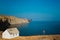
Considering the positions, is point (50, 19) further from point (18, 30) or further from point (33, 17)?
point (18, 30)

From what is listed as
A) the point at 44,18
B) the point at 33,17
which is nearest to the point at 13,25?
the point at 33,17

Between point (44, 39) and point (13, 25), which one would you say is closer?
point (44, 39)

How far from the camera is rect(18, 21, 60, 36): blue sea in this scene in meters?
11.5

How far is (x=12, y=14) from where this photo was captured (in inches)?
452

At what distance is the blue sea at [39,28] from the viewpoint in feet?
37.8

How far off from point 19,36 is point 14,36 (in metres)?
0.43

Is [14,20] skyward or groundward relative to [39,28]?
skyward

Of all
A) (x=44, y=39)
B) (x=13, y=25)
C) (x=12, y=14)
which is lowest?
(x=44, y=39)

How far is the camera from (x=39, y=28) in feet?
38.2

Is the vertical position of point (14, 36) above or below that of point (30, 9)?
below

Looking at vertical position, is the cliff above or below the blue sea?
above

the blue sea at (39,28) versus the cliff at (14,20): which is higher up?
the cliff at (14,20)

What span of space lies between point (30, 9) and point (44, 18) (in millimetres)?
1178

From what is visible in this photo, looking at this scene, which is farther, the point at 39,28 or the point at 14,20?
the point at 14,20
